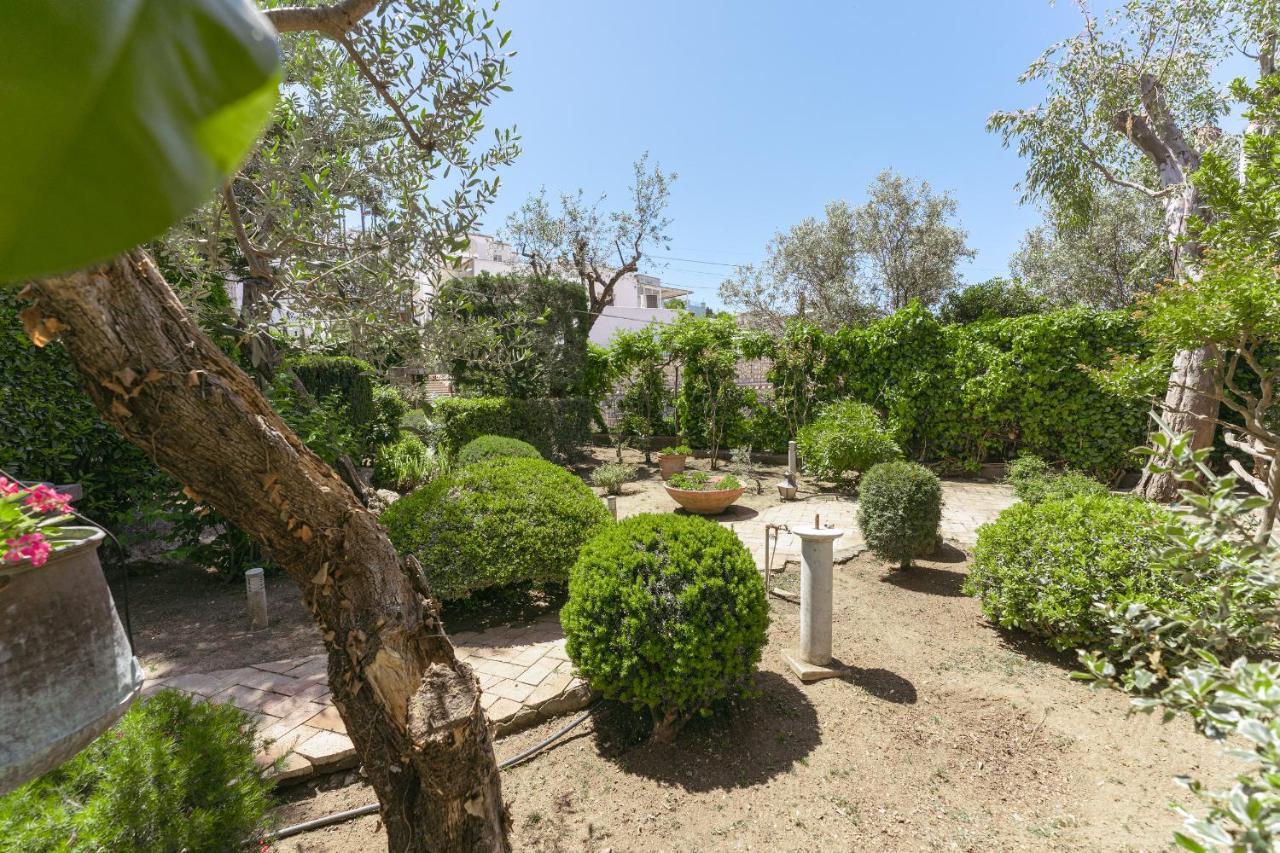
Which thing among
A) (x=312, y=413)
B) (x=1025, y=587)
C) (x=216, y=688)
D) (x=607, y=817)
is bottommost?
(x=607, y=817)

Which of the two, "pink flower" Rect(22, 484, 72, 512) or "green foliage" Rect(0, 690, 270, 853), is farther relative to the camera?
"green foliage" Rect(0, 690, 270, 853)

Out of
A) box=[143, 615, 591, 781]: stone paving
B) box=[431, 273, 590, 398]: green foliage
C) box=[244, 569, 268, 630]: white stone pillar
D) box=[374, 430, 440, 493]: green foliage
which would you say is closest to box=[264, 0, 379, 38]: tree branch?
box=[143, 615, 591, 781]: stone paving

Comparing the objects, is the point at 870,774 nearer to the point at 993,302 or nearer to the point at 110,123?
the point at 110,123

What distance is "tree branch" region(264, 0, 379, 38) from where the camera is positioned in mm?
1728

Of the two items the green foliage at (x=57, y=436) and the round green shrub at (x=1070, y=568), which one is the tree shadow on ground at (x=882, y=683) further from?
the green foliage at (x=57, y=436)

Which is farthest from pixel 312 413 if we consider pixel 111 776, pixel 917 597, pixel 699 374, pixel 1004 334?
pixel 1004 334

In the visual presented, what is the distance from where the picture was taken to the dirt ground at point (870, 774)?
2.62 meters

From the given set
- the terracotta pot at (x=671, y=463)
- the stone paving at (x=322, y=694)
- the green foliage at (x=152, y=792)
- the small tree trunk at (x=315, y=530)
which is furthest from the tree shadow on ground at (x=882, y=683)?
the terracotta pot at (x=671, y=463)

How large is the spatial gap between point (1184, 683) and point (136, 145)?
1.85m

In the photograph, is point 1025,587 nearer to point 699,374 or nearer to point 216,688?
point 216,688

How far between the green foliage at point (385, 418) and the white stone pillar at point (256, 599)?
16.1 ft

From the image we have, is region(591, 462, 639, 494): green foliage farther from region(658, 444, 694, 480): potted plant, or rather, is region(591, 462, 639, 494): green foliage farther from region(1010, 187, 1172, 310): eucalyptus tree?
region(1010, 187, 1172, 310): eucalyptus tree

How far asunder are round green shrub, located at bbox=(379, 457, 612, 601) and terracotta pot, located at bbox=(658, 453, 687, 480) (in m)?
5.75

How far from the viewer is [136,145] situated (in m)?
0.13
